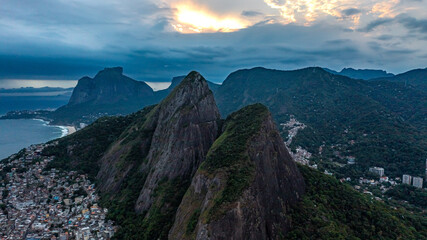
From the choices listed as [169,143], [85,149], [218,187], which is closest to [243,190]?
[218,187]

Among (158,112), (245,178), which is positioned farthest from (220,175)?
(158,112)

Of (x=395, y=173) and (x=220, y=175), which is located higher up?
(x=220, y=175)

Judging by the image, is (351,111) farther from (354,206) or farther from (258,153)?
(258,153)

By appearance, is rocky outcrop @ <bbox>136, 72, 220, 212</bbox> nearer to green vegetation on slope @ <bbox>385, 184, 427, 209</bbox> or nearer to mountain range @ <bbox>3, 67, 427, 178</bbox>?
mountain range @ <bbox>3, 67, 427, 178</bbox>

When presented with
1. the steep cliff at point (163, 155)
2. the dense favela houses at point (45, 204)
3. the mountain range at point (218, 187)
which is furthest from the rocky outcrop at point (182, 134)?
the dense favela houses at point (45, 204)

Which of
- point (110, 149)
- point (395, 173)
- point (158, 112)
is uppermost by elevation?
point (158, 112)

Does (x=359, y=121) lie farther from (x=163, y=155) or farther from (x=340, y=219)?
(x=163, y=155)

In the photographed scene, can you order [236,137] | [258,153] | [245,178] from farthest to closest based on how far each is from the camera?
[236,137]
[258,153]
[245,178]
